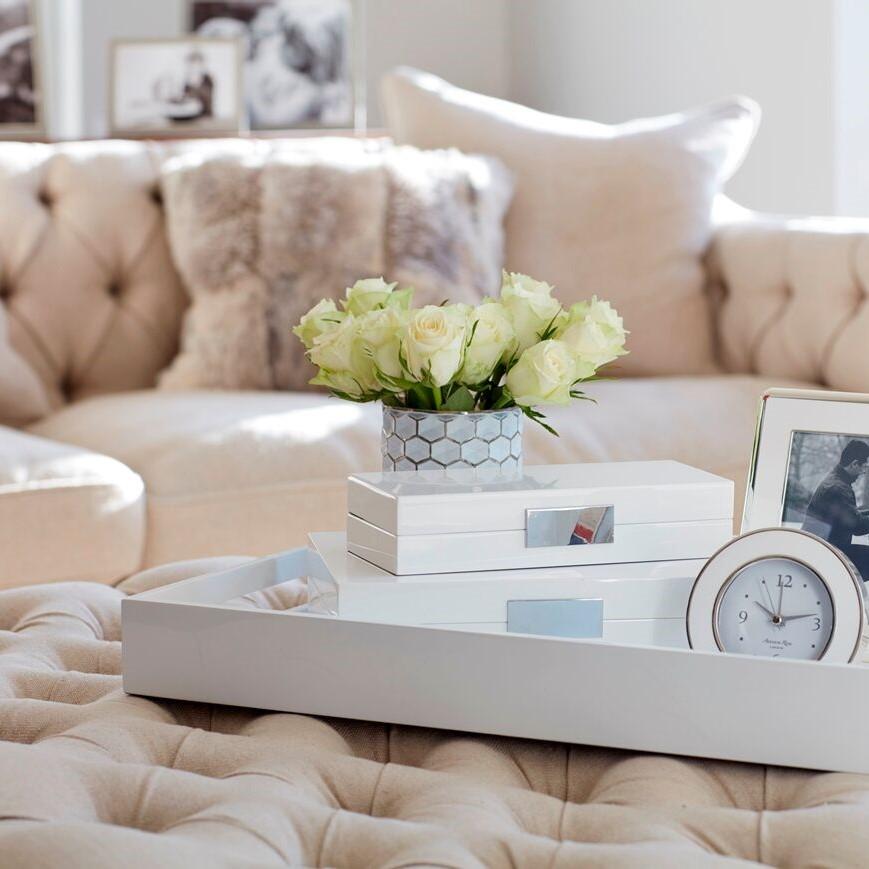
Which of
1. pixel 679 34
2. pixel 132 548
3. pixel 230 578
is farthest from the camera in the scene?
pixel 679 34

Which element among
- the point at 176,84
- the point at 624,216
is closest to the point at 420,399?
the point at 624,216

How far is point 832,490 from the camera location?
0.89 metres

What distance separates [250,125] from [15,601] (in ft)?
8.87

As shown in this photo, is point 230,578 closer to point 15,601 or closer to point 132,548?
point 15,601

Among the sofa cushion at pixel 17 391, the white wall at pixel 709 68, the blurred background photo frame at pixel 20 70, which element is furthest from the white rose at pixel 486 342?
the blurred background photo frame at pixel 20 70

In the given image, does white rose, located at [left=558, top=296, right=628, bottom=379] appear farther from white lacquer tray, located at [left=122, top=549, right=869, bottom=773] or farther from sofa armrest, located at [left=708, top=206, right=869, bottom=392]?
sofa armrest, located at [left=708, top=206, right=869, bottom=392]

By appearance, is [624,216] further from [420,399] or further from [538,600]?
[538,600]

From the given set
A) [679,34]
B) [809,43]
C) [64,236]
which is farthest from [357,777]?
[679,34]

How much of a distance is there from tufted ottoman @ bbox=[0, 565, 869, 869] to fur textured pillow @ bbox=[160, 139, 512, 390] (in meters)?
1.25

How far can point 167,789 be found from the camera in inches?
25.2

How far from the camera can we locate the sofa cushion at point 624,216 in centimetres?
219

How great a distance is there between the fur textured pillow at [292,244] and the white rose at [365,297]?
1.02 metres

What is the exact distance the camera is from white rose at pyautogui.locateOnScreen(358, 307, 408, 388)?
0.90m

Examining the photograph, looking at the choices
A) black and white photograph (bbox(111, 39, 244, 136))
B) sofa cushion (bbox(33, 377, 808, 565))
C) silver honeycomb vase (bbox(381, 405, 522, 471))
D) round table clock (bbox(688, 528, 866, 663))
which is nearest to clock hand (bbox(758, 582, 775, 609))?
round table clock (bbox(688, 528, 866, 663))
